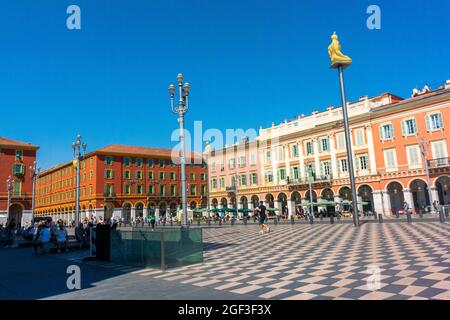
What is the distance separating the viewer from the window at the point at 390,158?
3854 cm

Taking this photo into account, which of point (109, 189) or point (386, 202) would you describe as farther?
point (109, 189)

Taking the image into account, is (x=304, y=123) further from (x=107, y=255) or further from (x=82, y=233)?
(x=107, y=255)

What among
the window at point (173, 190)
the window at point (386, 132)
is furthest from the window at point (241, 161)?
the window at point (386, 132)

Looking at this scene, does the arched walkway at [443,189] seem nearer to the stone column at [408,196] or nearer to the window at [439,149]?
the window at [439,149]

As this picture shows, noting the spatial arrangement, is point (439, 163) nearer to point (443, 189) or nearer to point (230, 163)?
point (443, 189)

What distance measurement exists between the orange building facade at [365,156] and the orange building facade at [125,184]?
20.5 metres

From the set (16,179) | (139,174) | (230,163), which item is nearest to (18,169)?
(16,179)

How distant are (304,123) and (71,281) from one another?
42791mm

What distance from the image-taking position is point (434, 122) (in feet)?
117

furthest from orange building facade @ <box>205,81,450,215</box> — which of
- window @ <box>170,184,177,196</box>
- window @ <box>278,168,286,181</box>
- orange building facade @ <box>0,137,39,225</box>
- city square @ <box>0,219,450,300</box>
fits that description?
orange building facade @ <box>0,137,39,225</box>

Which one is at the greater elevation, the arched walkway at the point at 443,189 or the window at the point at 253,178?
the window at the point at 253,178

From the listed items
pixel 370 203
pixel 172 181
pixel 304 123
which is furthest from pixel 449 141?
pixel 172 181

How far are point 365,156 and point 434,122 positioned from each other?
8.13 meters

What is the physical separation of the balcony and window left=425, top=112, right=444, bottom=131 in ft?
10.9
